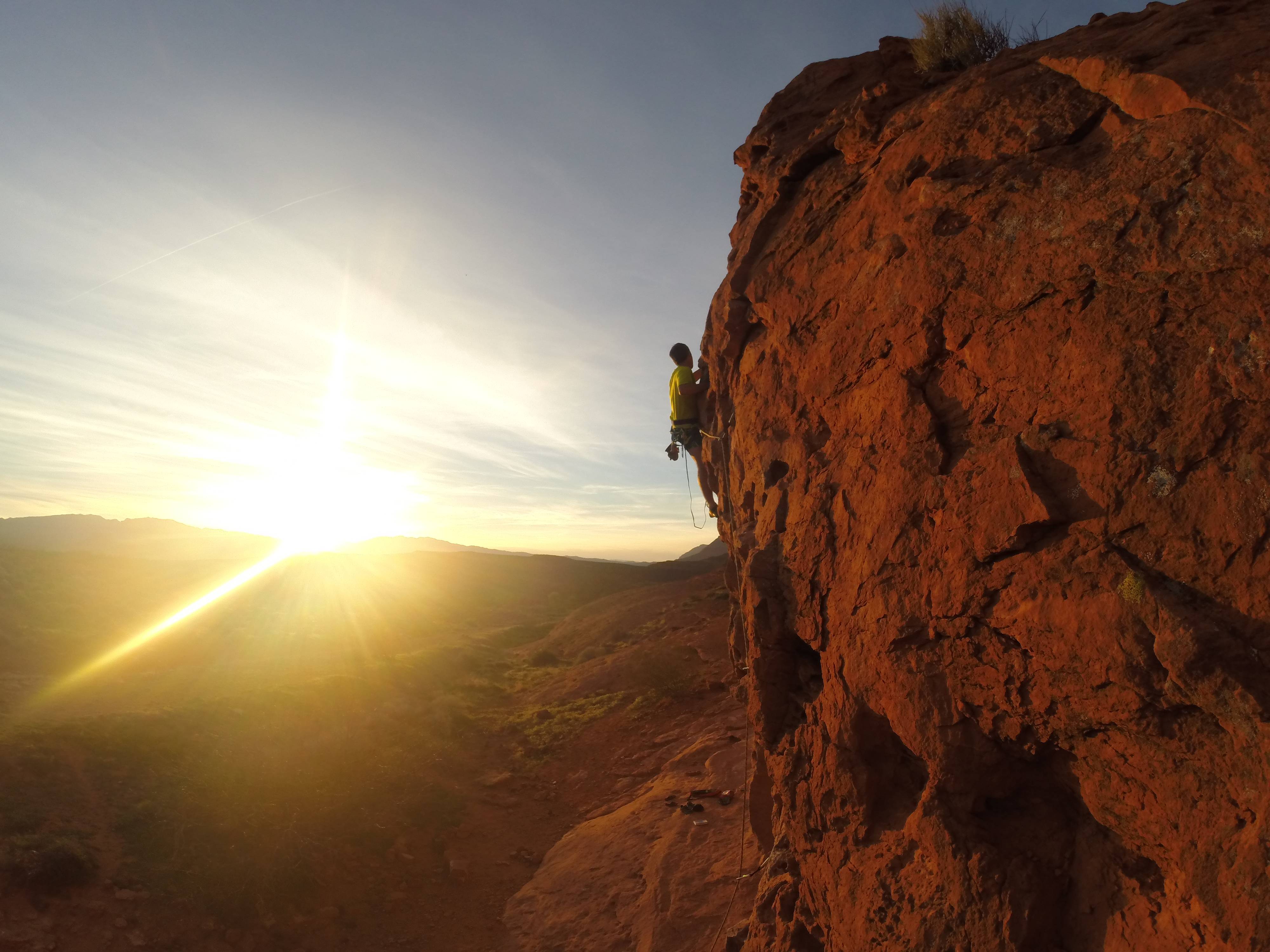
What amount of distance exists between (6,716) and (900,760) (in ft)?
56.5

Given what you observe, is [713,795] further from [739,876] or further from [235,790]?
[235,790]

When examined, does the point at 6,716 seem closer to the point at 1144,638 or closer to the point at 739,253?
the point at 739,253

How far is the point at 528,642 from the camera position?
31.7m

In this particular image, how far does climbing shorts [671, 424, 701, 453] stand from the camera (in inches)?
364

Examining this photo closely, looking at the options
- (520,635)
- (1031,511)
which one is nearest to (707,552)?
(520,635)

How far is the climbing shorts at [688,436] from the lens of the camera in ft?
30.3

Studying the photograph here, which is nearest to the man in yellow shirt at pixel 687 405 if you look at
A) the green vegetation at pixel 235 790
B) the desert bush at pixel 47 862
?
the green vegetation at pixel 235 790

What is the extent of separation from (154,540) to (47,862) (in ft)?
478

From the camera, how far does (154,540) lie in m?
129

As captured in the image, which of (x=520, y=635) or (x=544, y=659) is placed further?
(x=520, y=635)

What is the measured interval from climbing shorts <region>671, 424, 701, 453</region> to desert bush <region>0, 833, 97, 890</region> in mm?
10393

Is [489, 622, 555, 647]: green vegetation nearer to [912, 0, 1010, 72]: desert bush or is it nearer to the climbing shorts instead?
the climbing shorts

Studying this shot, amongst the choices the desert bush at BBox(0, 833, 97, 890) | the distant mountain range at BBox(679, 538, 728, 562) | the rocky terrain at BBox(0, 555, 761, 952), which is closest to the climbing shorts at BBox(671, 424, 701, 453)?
the rocky terrain at BBox(0, 555, 761, 952)

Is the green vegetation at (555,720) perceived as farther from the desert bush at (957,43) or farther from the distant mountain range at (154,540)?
the distant mountain range at (154,540)
